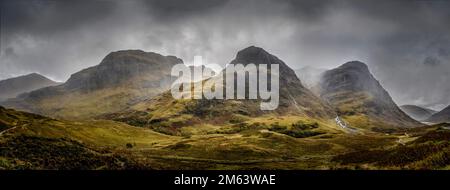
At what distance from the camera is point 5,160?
3258 inches

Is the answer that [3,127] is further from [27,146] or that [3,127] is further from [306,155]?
[306,155]

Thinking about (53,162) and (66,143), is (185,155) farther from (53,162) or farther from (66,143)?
(53,162)
